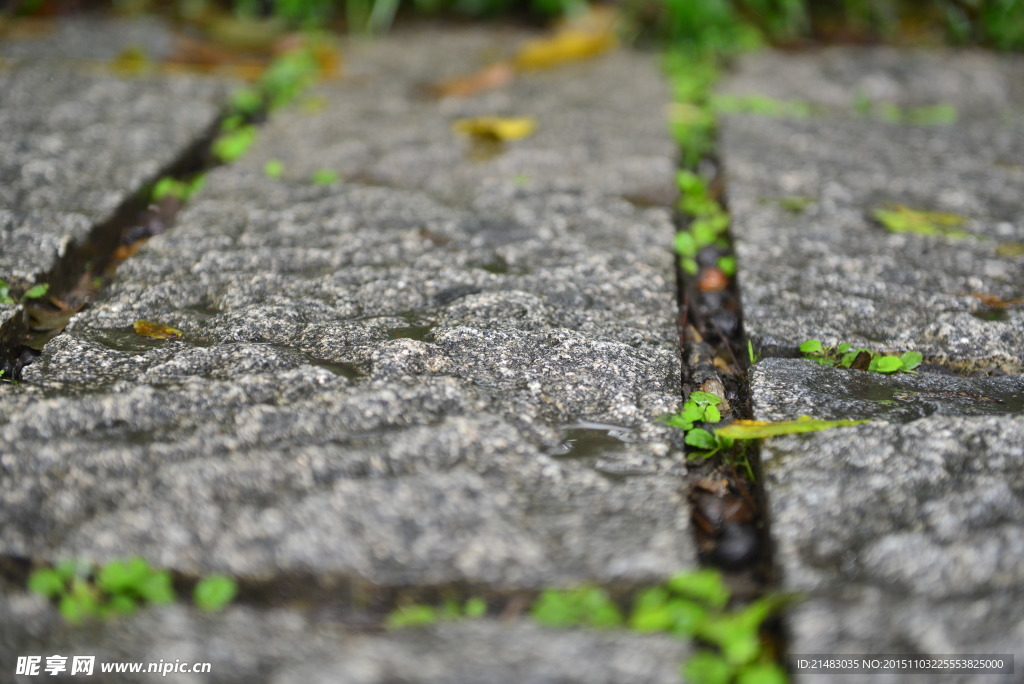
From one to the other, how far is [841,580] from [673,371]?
0.44 meters

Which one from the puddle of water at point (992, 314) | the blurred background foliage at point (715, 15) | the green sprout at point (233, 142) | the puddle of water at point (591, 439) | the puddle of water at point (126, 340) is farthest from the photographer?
the blurred background foliage at point (715, 15)

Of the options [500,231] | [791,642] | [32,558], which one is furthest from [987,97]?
[32,558]

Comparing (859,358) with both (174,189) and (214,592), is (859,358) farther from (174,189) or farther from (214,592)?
(174,189)

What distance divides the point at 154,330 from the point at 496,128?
1.07 m

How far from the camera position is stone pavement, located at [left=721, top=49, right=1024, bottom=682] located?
86 centimetres

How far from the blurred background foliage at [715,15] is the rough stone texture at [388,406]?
1.17 metres

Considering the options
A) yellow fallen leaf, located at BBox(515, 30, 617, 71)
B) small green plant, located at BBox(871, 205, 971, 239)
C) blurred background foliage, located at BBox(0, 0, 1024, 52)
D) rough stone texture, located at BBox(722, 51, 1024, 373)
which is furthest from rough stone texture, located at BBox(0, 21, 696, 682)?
blurred background foliage, located at BBox(0, 0, 1024, 52)

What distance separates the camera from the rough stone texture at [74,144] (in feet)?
4.87

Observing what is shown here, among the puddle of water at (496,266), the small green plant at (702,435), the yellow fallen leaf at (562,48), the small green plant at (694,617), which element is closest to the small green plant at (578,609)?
the small green plant at (694,617)

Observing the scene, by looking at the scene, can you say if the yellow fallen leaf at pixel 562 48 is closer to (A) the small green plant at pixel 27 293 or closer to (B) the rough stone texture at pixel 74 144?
(B) the rough stone texture at pixel 74 144

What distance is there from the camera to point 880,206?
67.9 inches

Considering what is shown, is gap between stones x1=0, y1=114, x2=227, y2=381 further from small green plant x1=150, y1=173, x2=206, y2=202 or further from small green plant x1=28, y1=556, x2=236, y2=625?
small green plant x1=28, y1=556, x2=236, y2=625

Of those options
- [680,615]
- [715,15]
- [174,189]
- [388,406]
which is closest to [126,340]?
[388,406]

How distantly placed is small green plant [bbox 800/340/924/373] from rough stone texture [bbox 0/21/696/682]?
0.24 metres
